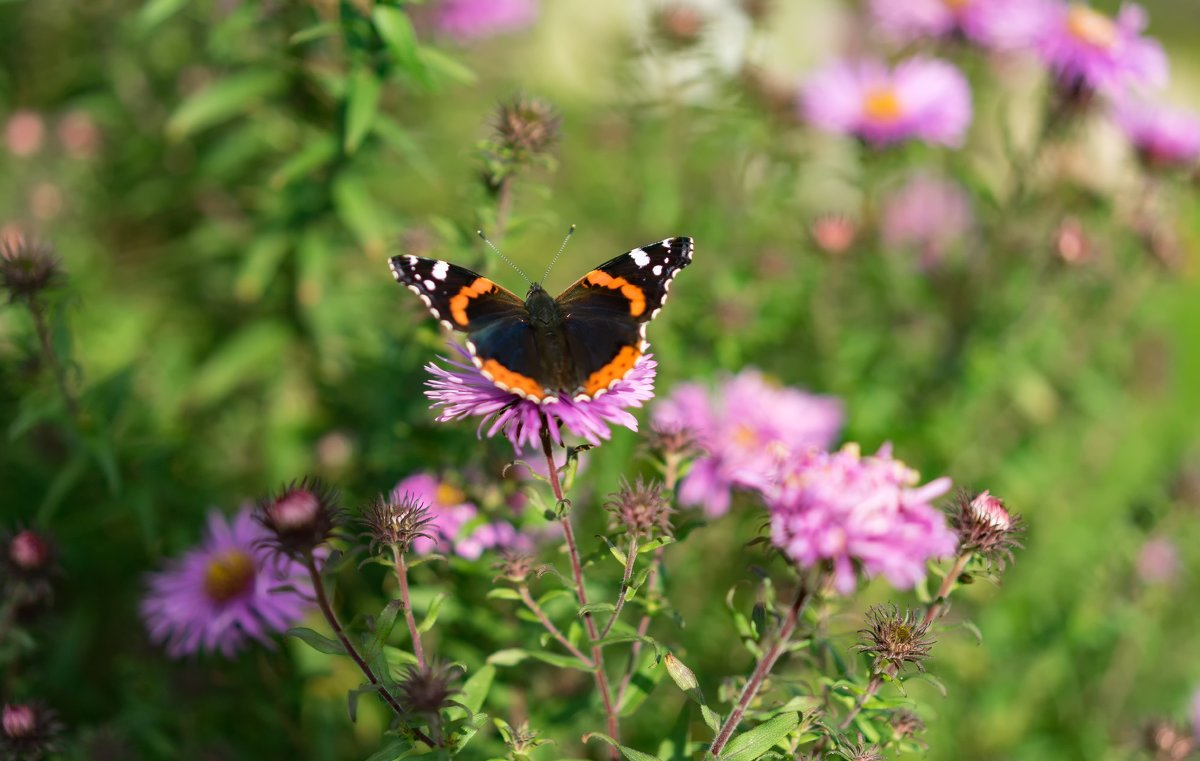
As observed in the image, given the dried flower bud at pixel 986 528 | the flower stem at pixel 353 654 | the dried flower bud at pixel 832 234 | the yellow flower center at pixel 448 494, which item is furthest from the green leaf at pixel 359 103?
the dried flower bud at pixel 986 528

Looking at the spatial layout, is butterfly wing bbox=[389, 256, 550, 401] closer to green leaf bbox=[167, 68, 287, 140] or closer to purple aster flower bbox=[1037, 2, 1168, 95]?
green leaf bbox=[167, 68, 287, 140]

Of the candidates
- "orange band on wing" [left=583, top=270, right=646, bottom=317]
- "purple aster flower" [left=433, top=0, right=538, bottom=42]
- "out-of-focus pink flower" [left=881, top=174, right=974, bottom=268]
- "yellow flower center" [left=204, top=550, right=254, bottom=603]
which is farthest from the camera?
"out-of-focus pink flower" [left=881, top=174, right=974, bottom=268]

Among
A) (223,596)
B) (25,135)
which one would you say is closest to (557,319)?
(223,596)

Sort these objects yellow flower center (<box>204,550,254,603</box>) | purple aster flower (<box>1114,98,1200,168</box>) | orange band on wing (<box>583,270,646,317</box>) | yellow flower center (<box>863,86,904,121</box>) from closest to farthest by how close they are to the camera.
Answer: orange band on wing (<box>583,270,646,317</box>) → yellow flower center (<box>204,550,254,603</box>) → purple aster flower (<box>1114,98,1200,168</box>) → yellow flower center (<box>863,86,904,121</box>)

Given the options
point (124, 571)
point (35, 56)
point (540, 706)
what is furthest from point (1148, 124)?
point (35, 56)

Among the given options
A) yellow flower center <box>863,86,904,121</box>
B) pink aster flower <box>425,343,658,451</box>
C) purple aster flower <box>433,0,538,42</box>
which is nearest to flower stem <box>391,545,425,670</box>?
pink aster flower <box>425,343,658,451</box>

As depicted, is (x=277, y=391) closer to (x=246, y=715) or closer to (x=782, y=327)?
(x=246, y=715)
